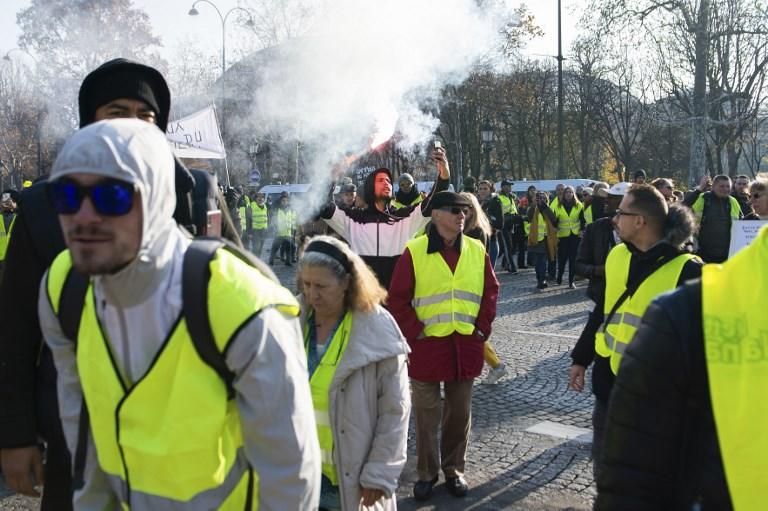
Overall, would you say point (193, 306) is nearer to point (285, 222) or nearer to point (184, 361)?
point (184, 361)

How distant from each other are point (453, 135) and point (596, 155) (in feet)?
40.8

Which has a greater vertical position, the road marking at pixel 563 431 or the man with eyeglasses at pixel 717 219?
the man with eyeglasses at pixel 717 219

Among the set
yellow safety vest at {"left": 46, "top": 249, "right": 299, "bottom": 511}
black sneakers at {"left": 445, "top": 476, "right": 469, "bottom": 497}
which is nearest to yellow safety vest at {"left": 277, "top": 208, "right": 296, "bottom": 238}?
black sneakers at {"left": 445, "top": 476, "right": 469, "bottom": 497}

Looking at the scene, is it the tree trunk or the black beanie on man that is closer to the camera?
the black beanie on man

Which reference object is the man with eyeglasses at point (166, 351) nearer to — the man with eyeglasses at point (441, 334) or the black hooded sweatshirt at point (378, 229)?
the man with eyeglasses at point (441, 334)

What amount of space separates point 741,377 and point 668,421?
159mm

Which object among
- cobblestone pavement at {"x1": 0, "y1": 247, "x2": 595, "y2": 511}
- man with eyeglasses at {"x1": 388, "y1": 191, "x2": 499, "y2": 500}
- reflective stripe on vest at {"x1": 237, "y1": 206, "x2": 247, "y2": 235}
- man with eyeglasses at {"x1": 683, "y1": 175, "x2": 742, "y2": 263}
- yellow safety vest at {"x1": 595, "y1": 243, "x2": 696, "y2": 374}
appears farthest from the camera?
reflective stripe on vest at {"x1": 237, "y1": 206, "x2": 247, "y2": 235}

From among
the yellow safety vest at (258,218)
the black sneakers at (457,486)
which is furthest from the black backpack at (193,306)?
the yellow safety vest at (258,218)

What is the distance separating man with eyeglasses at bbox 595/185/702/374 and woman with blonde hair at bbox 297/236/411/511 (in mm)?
1215

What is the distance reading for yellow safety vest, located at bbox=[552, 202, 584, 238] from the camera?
14336mm

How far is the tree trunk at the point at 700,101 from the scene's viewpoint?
2295cm

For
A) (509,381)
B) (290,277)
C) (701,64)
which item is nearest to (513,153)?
(701,64)

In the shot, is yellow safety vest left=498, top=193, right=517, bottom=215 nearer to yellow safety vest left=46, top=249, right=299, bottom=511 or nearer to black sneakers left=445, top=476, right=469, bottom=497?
black sneakers left=445, top=476, right=469, bottom=497

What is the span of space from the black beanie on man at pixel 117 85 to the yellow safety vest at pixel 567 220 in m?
12.6
